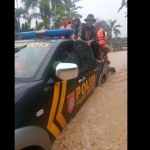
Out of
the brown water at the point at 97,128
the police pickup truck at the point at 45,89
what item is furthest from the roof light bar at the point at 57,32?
the brown water at the point at 97,128

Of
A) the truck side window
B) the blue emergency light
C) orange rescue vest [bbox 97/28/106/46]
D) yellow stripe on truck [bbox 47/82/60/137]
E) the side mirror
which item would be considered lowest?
yellow stripe on truck [bbox 47/82/60/137]

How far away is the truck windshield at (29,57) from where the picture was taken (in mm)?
1967

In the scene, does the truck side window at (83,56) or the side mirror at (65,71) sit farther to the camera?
the truck side window at (83,56)

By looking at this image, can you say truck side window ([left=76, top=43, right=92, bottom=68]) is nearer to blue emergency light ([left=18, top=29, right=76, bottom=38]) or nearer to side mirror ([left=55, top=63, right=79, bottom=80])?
blue emergency light ([left=18, top=29, right=76, bottom=38])

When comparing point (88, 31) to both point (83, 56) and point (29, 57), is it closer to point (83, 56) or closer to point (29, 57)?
point (83, 56)

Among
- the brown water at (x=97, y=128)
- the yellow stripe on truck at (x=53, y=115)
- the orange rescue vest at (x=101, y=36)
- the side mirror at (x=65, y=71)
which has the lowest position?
the brown water at (x=97, y=128)

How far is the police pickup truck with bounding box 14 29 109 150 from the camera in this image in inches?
60.8

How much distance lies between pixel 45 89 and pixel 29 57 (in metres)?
0.51

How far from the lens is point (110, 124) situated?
266cm

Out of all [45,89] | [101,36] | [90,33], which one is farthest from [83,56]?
[101,36]

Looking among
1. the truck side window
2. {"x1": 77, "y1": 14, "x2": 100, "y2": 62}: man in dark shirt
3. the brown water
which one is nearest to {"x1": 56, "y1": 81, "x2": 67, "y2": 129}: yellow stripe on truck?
the brown water

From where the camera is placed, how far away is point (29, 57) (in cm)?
216

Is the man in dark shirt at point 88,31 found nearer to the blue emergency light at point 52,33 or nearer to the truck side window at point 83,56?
the truck side window at point 83,56
